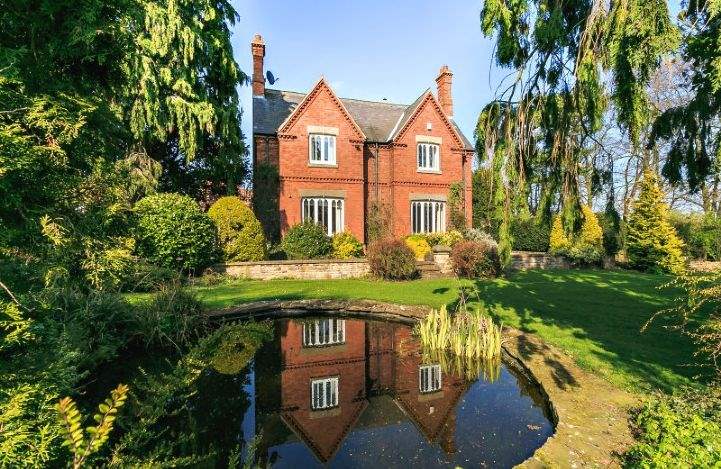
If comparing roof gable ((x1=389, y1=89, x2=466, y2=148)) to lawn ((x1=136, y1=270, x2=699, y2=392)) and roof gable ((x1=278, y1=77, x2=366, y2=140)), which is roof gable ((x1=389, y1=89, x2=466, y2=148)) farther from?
lawn ((x1=136, y1=270, x2=699, y2=392))

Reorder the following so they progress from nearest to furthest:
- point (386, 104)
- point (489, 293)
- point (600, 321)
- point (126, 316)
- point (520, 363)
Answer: point (520, 363)
point (126, 316)
point (600, 321)
point (489, 293)
point (386, 104)

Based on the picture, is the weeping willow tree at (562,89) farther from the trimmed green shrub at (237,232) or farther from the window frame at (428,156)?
the window frame at (428,156)

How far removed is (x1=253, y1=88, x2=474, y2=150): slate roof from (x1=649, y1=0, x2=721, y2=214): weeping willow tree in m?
18.0

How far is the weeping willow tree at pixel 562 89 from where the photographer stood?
11.3ft

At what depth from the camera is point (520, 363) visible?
20.6 ft

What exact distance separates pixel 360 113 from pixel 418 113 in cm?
393

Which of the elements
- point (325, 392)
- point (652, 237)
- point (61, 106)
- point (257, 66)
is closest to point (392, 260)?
point (325, 392)

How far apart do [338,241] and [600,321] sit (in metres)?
12.7

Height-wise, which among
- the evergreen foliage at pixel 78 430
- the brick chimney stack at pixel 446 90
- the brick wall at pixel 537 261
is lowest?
the brick wall at pixel 537 261

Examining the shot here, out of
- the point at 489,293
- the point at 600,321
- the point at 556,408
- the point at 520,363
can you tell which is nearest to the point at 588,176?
the point at 556,408

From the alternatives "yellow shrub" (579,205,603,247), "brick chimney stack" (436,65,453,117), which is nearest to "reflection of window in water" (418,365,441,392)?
"yellow shrub" (579,205,603,247)

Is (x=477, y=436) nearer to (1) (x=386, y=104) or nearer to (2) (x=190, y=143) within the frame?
(2) (x=190, y=143)

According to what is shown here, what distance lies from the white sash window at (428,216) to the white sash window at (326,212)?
4655 mm

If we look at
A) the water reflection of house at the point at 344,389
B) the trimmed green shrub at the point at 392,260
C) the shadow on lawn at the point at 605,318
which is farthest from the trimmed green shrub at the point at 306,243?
the water reflection of house at the point at 344,389
